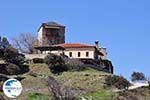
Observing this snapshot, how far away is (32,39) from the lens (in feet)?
381

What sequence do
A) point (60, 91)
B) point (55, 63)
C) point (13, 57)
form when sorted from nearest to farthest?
point (60, 91) < point (55, 63) < point (13, 57)

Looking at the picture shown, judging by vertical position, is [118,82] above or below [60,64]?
below

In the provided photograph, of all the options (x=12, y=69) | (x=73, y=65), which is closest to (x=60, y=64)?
(x=73, y=65)

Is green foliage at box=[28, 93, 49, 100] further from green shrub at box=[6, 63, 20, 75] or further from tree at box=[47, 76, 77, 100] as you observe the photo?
green shrub at box=[6, 63, 20, 75]

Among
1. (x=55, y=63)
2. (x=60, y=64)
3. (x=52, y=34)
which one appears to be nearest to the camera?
(x=55, y=63)

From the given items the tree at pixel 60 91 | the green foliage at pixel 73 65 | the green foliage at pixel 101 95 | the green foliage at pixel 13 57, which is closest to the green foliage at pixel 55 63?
the green foliage at pixel 73 65

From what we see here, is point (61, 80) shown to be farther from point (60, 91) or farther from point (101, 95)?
point (60, 91)

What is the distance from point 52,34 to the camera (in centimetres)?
11431

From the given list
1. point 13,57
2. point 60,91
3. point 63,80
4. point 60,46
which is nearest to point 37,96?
point 60,91

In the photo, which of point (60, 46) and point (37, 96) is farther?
point (60, 46)

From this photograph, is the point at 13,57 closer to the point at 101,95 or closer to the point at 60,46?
the point at 60,46

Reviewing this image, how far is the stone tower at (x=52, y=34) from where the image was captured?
114 metres

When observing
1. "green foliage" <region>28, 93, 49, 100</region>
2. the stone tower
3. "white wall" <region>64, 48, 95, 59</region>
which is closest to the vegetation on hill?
"green foliage" <region>28, 93, 49, 100</region>

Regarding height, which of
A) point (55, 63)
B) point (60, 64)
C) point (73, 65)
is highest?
point (55, 63)
